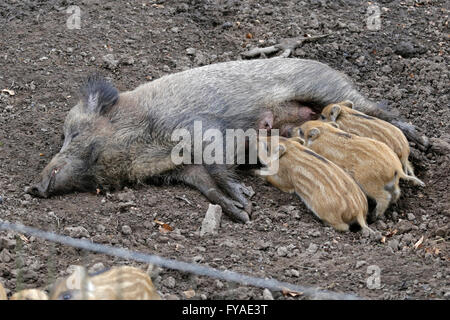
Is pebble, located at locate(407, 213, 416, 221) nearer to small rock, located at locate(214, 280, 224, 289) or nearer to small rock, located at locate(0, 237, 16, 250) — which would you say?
small rock, located at locate(214, 280, 224, 289)

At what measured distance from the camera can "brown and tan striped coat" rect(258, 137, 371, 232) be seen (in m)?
5.44

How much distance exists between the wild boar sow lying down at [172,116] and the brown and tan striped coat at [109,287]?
90.7 inches

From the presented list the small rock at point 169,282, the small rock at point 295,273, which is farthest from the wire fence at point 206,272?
the small rock at point 169,282

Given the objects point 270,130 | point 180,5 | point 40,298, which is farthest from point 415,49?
point 40,298

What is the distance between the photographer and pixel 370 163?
18.5 ft

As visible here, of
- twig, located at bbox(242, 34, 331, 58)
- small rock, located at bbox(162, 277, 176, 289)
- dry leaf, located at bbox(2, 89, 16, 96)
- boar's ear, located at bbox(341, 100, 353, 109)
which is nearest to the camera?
small rock, located at bbox(162, 277, 176, 289)

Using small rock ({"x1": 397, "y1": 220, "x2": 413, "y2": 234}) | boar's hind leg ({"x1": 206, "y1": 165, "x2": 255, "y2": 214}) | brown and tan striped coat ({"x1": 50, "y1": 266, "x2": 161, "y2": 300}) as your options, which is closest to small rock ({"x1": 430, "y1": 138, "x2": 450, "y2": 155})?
small rock ({"x1": 397, "y1": 220, "x2": 413, "y2": 234})

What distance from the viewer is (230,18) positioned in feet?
28.3

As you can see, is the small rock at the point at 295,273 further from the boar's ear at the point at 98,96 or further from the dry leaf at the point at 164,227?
the boar's ear at the point at 98,96

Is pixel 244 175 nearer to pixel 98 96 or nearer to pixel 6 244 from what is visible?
pixel 98 96

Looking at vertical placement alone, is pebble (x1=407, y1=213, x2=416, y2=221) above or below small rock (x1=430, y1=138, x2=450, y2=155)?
below

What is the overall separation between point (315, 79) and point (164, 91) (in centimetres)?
141

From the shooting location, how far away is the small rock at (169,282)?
178 inches

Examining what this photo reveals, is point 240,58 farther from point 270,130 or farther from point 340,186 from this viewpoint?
point 340,186
